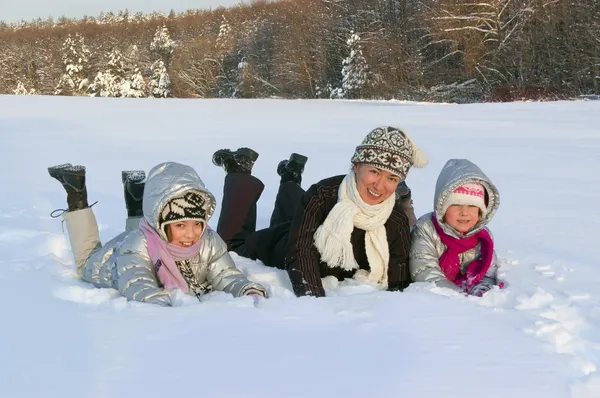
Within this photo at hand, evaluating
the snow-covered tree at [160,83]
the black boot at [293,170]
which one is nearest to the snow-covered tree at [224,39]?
the snow-covered tree at [160,83]

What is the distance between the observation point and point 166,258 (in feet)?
7.41

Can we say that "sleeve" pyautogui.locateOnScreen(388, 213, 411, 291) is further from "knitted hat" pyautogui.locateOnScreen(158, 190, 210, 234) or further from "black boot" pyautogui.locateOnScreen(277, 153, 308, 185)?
"black boot" pyautogui.locateOnScreen(277, 153, 308, 185)

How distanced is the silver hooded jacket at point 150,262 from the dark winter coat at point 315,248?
25 cm

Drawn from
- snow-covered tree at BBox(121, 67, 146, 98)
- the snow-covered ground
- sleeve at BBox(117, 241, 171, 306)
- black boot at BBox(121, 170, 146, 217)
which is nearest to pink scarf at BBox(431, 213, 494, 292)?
the snow-covered ground

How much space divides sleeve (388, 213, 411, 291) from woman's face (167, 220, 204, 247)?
0.83 m

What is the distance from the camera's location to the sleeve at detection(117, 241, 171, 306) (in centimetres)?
204

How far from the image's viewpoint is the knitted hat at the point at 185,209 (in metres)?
2.25

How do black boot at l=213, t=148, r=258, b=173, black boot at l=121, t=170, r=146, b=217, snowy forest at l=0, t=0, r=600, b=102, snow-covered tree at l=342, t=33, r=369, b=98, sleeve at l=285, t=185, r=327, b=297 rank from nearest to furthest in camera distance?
sleeve at l=285, t=185, r=327, b=297 < black boot at l=121, t=170, r=146, b=217 < black boot at l=213, t=148, r=258, b=173 < snowy forest at l=0, t=0, r=600, b=102 < snow-covered tree at l=342, t=33, r=369, b=98

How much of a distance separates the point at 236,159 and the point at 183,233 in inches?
41.5

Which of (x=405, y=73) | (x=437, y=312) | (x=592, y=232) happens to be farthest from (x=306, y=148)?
(x=405, y=73)

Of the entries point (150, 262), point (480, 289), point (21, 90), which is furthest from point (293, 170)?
point (21, 90)

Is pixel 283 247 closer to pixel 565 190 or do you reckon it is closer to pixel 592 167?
pixel 565 190

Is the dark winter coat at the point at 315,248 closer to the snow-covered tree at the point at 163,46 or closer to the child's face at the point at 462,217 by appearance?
the child's face at the point at 462,217

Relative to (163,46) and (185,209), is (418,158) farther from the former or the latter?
(163,46)
